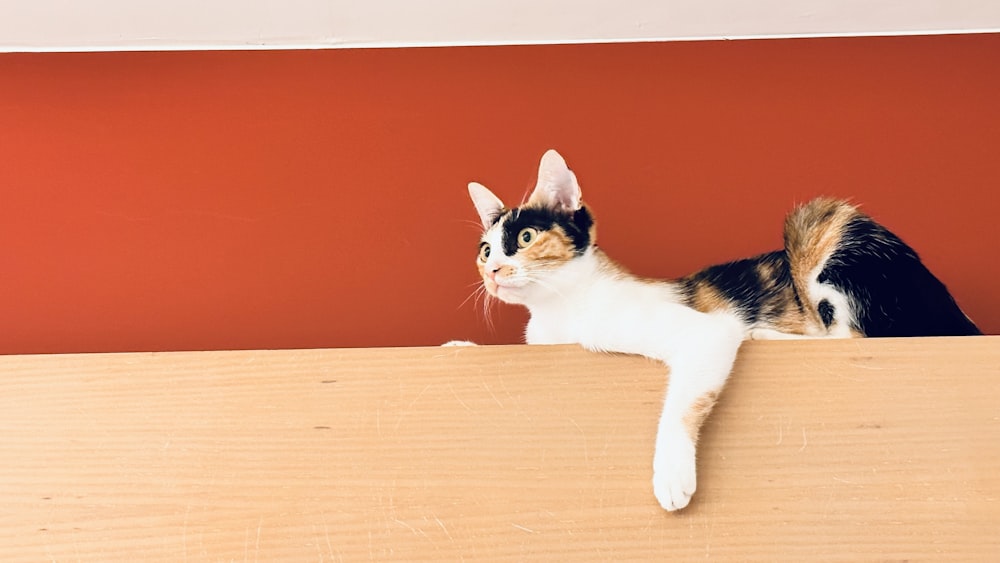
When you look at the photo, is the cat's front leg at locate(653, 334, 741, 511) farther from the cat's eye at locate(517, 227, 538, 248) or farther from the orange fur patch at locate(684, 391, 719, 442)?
the cat's eye at locate(517, 227, 538, 248)

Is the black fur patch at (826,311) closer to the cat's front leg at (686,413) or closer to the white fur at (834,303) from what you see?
the white fur at (834,303)

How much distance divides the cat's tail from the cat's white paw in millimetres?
293

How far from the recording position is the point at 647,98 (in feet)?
4.64

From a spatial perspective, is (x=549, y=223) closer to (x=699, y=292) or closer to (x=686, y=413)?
(x=699, y=292)

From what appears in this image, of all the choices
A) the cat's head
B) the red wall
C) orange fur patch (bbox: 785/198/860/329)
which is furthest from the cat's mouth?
orange fur patch (bbox: 785/198/860/329)

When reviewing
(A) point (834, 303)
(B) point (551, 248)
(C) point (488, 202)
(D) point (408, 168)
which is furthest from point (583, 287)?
(D) point (408, 168)

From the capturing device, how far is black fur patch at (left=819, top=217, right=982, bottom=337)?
A: 95 centimetres

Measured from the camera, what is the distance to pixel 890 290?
0.96 meters

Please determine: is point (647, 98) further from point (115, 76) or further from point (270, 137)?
point (115, 76)

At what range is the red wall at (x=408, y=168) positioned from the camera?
4.32 feet

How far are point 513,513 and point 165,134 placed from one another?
996 mm

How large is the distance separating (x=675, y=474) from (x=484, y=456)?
0.20 meters

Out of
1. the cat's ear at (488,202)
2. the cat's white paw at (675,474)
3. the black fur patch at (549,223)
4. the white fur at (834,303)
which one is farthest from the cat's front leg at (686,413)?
the cat's ear at (488,202)

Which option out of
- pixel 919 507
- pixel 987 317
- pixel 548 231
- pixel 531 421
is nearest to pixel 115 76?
pixel 548 231
